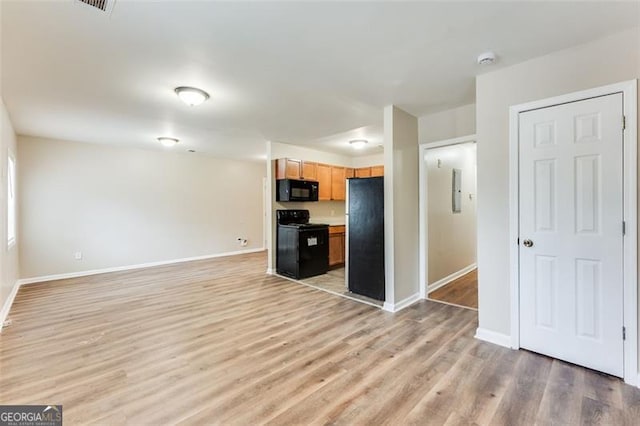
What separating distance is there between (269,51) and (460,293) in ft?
13.3

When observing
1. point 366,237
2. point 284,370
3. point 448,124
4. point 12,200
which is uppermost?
point 448,124

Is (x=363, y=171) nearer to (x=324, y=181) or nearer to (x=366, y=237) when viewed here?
(x=324, y=181)

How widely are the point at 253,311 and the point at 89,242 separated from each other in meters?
4.38

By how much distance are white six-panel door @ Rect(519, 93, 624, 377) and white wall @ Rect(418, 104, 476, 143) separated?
105 centimetres

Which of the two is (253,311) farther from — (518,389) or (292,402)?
(518,389)

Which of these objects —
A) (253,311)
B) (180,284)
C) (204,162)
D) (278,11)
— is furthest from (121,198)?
(278,11)

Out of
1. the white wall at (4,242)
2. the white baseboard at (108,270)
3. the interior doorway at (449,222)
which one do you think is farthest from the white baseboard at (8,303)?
the interior doorway at (449,222)

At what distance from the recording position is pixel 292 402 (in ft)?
6.17

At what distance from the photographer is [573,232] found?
228cm

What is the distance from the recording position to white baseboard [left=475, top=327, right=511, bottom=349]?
2.61 metres

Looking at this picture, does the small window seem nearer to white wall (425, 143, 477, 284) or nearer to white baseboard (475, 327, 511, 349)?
white wall (425, 143, 477, 284)

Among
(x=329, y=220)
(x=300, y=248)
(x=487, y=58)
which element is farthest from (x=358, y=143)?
(x=487, y=58)

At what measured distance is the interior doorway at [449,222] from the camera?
3957mm

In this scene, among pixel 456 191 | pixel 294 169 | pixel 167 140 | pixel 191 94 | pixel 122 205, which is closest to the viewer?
pixel 191 94
